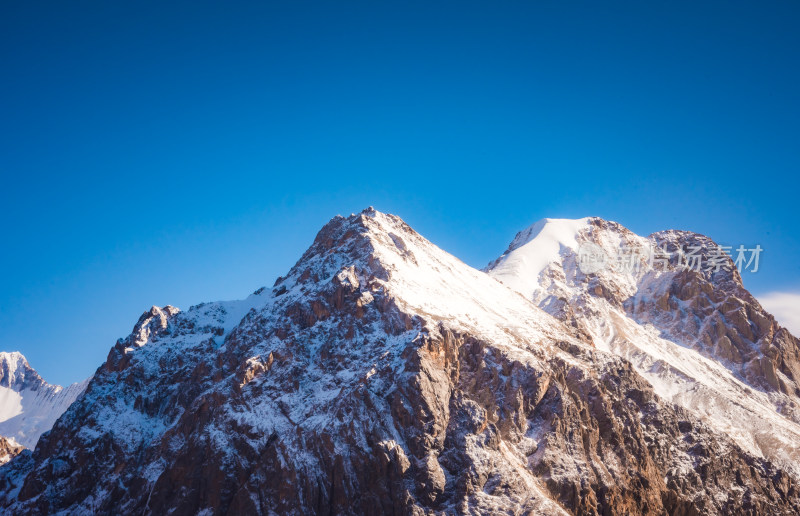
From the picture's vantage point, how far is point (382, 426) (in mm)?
124812

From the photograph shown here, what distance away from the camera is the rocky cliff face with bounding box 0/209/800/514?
400 feet

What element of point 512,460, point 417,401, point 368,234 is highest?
point 368,234

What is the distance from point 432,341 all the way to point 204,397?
49104 millimetres

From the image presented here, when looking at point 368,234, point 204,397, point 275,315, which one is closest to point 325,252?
point 368,234

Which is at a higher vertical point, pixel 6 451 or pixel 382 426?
pixel 6 451

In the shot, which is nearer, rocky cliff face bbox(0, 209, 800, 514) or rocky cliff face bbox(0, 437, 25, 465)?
rocky cliff face bbox(0, 209, 800, 514)

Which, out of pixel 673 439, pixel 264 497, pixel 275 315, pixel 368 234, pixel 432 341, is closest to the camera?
pixel 264 497

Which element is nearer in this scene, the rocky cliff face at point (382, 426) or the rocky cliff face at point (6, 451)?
the rocky cliff face at point (382, 426)

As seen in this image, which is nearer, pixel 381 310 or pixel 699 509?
pixel 699 509

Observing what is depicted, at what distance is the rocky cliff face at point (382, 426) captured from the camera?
121938 millimetres

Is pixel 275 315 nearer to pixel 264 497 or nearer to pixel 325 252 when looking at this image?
pixel 325 252

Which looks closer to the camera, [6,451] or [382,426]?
[382,426]

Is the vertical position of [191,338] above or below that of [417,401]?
above

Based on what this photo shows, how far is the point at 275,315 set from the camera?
168m
